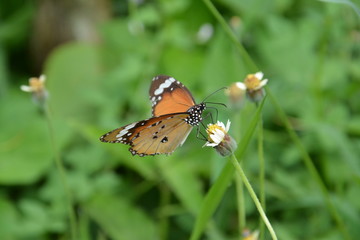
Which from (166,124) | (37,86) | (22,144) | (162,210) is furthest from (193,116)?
(22,144)

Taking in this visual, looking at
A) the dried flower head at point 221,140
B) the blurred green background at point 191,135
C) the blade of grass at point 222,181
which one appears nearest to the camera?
the dried flower head at point 221,140

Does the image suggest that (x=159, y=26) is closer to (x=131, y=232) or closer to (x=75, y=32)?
(x=75, y=32)

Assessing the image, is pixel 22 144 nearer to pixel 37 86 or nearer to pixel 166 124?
pixel 37 86

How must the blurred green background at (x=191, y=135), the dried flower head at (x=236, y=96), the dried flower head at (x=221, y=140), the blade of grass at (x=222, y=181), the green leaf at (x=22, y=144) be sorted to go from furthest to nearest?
the green leaf at (x=22, y=144) → the blurred green background at (x=191, y=135) → the dried flower head at (x=236, y=96) → the blade of grass at (x=222, y=181) → the dried flower head at (x=221, y=140)

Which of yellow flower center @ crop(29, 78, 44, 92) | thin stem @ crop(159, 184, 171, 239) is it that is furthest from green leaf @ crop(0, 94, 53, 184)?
yellow flower center @ crop(29, 78, 44, 92)

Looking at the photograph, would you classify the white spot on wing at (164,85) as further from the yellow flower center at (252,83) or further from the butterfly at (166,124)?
the yellow flower center at (252,83)

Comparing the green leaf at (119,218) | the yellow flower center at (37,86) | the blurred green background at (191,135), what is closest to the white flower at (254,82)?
the blurred green background at (191,135)

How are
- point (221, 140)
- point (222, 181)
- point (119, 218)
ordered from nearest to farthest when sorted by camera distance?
point (221, 140)
point (222, 181)
point (119, 218)

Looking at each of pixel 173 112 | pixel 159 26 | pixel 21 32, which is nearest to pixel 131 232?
pixel 173 112
